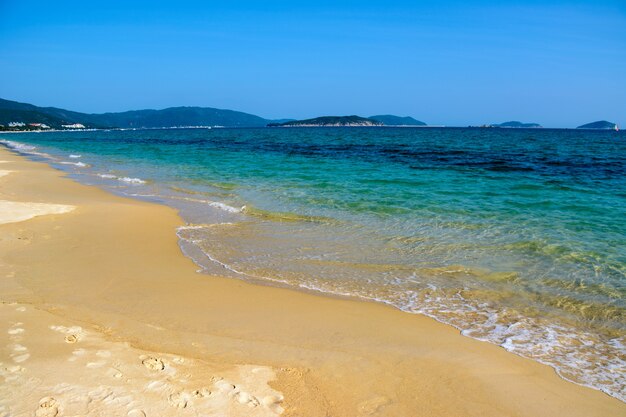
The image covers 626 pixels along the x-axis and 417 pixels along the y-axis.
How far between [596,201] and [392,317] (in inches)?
434

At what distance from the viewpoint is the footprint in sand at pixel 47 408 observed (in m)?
2.99

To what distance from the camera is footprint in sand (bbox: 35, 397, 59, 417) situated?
2.99m

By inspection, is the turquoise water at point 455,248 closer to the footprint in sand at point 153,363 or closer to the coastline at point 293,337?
the coastline at point 293,337

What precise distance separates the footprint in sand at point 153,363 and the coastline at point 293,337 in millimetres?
235

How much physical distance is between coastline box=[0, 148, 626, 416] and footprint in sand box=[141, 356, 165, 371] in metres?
0.24

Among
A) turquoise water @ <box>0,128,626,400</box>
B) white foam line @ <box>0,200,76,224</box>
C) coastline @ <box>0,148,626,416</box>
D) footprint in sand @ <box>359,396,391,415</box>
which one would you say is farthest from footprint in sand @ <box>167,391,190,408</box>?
white foam line @ <box>0,200,76,224</box>

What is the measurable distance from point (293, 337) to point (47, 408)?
2.28m

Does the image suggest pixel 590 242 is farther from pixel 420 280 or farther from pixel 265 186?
pixel 265 186

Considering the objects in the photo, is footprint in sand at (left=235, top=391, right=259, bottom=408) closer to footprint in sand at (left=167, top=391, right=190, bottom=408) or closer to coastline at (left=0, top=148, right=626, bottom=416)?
coastline at (left=0, top=148, right=626, bottom=416)

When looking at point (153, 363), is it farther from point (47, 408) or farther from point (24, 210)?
point (24, 210)

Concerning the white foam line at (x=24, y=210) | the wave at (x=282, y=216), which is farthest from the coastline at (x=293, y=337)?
the wave at (x=282, y=216)

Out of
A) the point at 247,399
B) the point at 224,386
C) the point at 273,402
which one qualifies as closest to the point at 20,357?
the point at 224,386

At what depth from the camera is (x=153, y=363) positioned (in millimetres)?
3775

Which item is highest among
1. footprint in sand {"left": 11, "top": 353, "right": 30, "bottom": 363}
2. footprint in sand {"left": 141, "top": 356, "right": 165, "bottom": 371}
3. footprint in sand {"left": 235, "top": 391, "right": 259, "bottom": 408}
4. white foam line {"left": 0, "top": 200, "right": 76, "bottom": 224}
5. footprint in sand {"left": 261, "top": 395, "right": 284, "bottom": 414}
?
white foam line {"left": 0, "top": 200, "right": 76, "bottom": 224}
